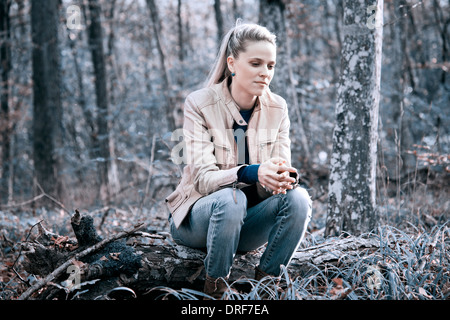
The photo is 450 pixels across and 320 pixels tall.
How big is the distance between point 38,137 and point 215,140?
595 centimetres

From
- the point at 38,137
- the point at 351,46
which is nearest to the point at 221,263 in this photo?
the point at 351,46

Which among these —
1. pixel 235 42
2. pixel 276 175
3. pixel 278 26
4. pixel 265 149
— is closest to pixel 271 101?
pixel 265 149

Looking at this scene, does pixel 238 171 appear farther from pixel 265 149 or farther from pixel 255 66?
pixel 255 66

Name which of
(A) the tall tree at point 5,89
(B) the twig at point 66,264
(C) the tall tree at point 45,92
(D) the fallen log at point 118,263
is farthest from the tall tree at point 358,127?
(A) the tall tree at point 5,89

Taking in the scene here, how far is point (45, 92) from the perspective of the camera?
759 cm

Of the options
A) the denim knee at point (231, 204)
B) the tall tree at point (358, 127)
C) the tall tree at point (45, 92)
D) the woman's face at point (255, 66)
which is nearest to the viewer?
the denim knee at point (231, 204)

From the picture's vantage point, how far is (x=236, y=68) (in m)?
2.69

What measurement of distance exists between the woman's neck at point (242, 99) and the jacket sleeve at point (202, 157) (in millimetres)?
275

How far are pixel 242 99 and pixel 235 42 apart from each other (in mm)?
369

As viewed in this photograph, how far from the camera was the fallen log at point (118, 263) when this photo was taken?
91.4 inches

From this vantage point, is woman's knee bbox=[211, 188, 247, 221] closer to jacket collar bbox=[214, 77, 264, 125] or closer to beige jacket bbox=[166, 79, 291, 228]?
beige jacket bbox=[166, 79, 291, 228]

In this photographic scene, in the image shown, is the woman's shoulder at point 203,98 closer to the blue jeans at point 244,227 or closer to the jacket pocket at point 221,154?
the jacket pocket at point 221,154

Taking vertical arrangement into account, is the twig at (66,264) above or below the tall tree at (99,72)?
below
